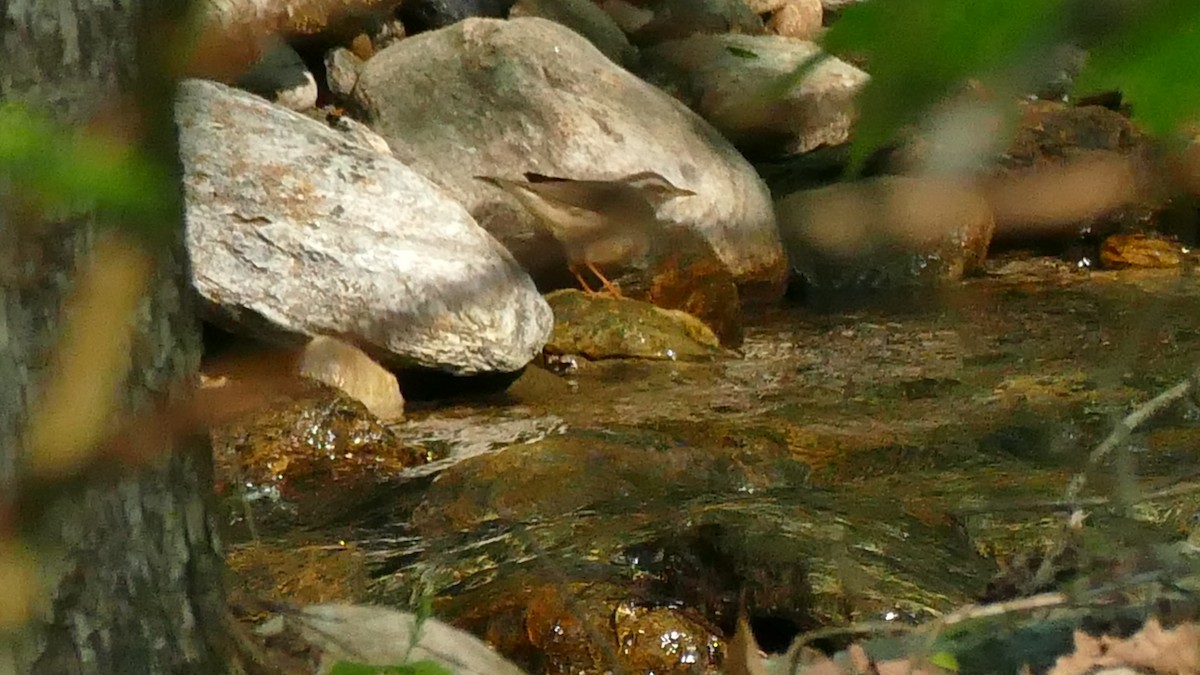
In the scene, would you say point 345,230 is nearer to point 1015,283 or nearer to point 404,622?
point 404,622

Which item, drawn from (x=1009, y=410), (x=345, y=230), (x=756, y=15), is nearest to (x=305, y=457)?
(x=345, y=230)

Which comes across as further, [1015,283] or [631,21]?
[631,21]

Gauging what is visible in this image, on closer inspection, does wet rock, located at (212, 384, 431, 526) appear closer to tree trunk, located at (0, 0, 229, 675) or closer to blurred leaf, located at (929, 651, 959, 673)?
tree trunk, located at (0, 0, 229, 675)

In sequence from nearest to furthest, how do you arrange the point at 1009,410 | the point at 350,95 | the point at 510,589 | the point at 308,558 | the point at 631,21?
the point at 510,589 < the point at 308,558 < the point at 1009,410 < the point at 350,95 < the point at 631,21

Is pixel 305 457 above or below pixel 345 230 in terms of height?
below

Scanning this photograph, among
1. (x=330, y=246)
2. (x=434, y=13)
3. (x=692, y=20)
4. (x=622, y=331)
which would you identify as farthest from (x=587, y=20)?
(x=330, y=246)
